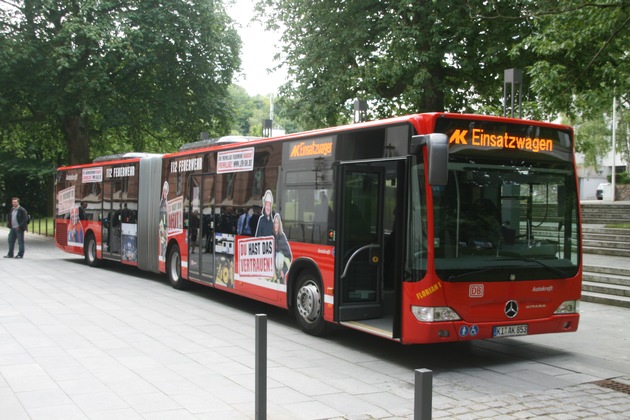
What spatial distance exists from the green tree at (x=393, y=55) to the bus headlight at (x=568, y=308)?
11.8m

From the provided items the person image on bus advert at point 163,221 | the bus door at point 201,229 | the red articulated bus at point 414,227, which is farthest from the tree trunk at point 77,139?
the red articulated bus at point 414,227

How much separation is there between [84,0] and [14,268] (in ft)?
40.8

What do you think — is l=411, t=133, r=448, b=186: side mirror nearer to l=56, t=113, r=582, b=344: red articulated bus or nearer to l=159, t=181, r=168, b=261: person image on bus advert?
l=56, t=113, r=582, b=344: red articulated bus

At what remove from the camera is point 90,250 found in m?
19.6

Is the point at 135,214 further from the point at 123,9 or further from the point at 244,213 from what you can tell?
the point at 123,9

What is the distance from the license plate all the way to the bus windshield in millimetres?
552

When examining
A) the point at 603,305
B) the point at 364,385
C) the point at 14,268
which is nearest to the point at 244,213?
the point at 364,385

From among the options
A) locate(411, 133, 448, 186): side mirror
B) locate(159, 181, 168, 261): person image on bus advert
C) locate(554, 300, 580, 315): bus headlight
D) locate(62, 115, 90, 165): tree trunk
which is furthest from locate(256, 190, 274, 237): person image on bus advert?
locate(62, 115, 90, 165): tree trunk

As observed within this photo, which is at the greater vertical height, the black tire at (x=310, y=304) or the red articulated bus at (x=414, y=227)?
the red articulated bus at (x=414, y=227)

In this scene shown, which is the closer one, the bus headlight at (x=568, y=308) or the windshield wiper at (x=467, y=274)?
the windshield wiper at (x=467, y=274)

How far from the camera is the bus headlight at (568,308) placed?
809 cm

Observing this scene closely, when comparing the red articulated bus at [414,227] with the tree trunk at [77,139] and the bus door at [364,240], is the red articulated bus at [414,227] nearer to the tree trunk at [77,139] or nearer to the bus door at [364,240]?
the bus door at [364,240]

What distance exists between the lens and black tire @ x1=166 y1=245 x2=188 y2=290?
14.4 m

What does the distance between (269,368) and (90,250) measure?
13.6 metres
